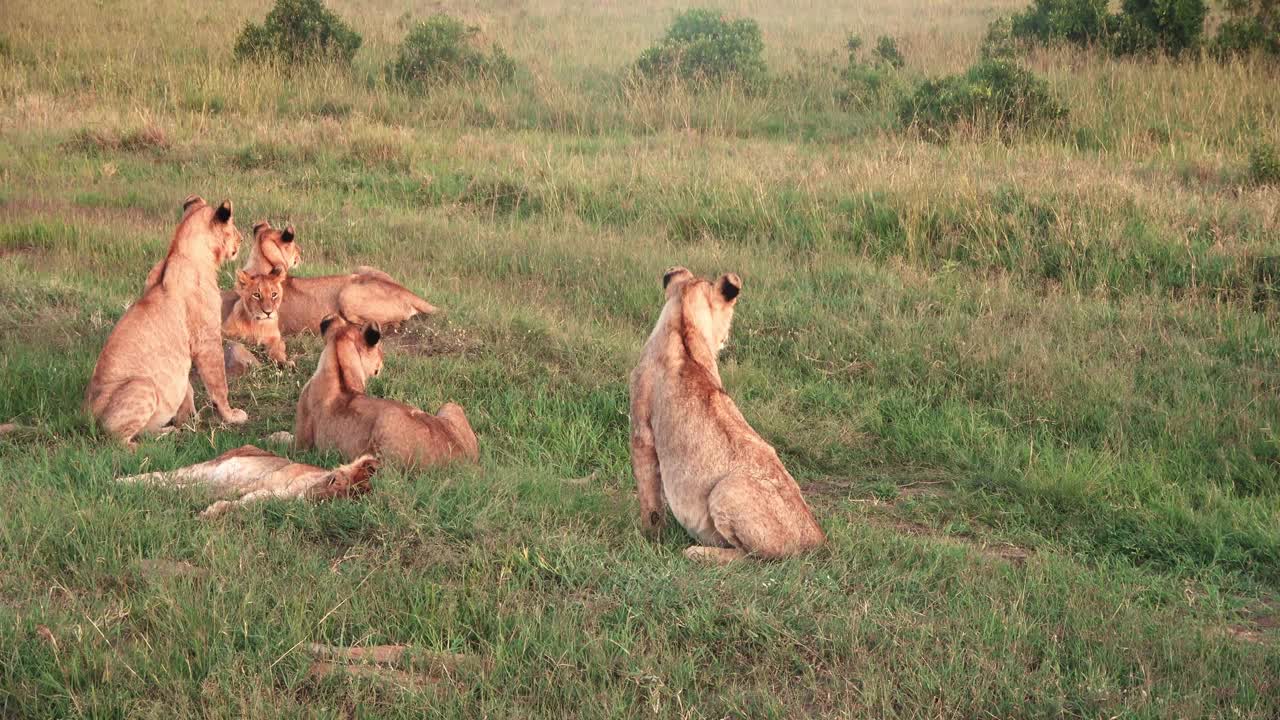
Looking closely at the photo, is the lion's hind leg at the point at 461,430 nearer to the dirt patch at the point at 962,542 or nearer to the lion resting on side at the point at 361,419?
the lion resting on side at the point at 361,419

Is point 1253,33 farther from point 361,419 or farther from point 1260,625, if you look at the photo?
point 361,419

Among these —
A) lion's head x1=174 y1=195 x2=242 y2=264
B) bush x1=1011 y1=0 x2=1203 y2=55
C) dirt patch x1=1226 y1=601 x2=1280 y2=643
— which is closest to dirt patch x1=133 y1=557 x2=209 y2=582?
lion's head x1=174 y1=195 x2=242 y2=264

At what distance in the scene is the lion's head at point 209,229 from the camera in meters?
7.39

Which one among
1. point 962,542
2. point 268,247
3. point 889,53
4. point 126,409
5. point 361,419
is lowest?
point 962,542

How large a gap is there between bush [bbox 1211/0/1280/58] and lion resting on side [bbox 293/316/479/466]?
12.1 meters

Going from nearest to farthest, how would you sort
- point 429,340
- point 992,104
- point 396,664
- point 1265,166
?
point 396,664, point 429,340, point 1265,166, point 992,104

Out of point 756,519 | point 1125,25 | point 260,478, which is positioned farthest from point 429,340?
point 1125,25

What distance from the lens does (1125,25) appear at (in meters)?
16.0

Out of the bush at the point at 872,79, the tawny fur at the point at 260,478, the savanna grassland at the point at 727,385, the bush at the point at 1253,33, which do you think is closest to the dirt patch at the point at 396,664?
the savanna grassland at the point at 727,385

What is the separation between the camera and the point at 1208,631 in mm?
4516

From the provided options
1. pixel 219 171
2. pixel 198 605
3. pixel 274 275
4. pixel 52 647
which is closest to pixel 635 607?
pixel 198 605

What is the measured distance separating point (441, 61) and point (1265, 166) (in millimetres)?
10184

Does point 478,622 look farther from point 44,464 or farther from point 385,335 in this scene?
point 385,335

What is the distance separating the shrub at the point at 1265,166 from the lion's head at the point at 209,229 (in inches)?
330
